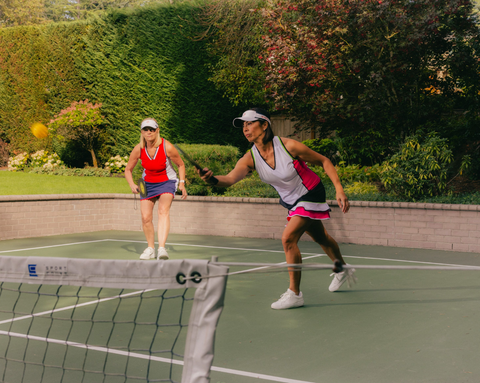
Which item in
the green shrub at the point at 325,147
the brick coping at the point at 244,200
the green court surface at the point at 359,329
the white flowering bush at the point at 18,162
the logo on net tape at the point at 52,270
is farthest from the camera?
the white flowering bush at the point at 18,162

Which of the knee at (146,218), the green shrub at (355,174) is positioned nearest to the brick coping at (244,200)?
the green shrub at (355,174)

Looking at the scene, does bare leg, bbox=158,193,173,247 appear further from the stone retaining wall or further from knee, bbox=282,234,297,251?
the stone retaining wall

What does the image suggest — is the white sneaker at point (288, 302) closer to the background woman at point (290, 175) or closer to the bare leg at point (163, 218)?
the background woman at point (290, 175)

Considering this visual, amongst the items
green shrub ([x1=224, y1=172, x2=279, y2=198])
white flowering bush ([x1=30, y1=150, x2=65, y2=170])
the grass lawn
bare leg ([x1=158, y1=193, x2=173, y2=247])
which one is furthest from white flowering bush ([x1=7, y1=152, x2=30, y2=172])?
bare leg ([x1=158, y1=193, x2=173, y2=247])

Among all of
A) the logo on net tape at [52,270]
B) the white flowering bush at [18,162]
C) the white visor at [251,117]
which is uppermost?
the white visor at [251,117]

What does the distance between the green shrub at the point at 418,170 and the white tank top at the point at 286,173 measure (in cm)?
574

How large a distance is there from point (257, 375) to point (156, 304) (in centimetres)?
256

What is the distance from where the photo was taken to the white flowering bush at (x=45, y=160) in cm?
2206

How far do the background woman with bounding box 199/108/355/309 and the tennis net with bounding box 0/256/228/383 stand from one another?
50.4 inches

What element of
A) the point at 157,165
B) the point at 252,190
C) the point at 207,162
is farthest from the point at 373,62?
the point at 157,165

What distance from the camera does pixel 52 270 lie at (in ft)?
9.96

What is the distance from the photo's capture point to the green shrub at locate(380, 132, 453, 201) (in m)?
11.4

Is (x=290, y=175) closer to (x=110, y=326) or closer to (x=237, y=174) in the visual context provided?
(x=237, y=174)

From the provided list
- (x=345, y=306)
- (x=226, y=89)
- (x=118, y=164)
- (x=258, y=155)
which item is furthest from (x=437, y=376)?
(x=118, y=164)
